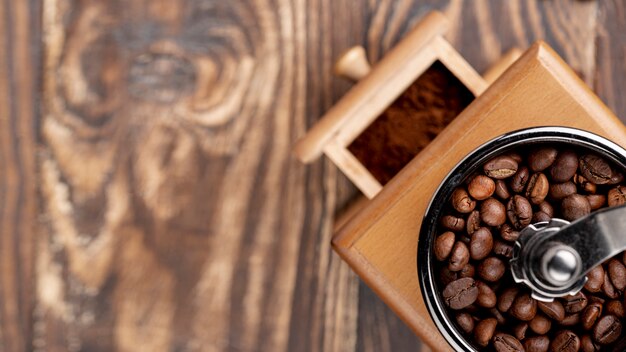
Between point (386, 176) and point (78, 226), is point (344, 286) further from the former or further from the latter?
point (78, 226)

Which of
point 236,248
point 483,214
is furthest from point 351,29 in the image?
point 483,214

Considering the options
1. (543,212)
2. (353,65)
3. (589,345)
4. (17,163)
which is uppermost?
(17,163)

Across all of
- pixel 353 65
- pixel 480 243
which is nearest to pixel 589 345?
pixel 480 243

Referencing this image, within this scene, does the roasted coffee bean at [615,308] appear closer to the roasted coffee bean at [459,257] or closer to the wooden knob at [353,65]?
the roasted coffee bean at [459,257]

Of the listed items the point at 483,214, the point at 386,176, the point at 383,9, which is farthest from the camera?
the point at 383,9

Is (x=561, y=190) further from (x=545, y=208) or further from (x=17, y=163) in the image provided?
(x=17, y=163)
